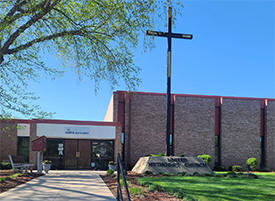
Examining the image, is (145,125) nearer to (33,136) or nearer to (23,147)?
(33,136)

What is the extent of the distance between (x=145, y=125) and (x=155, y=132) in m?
1.09

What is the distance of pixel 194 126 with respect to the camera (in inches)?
1142

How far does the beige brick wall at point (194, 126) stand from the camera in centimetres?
2858

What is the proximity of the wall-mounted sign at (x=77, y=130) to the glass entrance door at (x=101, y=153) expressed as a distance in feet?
4.08

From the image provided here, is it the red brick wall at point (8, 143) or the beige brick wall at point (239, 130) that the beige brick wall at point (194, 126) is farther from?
the red brick wall at point (8, 143)

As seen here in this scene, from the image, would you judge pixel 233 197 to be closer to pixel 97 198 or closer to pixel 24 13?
pixel 97 198

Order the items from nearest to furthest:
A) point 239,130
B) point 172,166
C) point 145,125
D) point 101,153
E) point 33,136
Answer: point 172,166, point 33,136, point 101,153, point 145,125, point 239,130

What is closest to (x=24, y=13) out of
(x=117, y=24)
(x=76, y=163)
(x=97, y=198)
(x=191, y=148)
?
(x=117, y=24)

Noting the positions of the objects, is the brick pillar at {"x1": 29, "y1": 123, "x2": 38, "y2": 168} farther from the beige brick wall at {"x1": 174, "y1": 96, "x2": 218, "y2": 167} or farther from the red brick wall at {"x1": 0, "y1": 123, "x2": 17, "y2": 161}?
the beige brick wall at {"x1": 174, "y1": 96, "x2": 218, "y2": 167}

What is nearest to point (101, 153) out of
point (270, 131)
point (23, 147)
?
point (23, 147)

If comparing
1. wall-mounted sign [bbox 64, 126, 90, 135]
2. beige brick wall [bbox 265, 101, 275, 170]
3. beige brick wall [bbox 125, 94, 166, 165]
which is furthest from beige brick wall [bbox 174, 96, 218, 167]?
wall-mounted sign [bbox 64, 126, 90, 135]

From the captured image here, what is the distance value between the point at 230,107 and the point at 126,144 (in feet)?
34.0

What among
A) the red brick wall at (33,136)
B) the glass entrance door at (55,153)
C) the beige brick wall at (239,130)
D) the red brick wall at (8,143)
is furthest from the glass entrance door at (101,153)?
the beige brick wall at (239,130)

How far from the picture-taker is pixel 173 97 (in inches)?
1147
